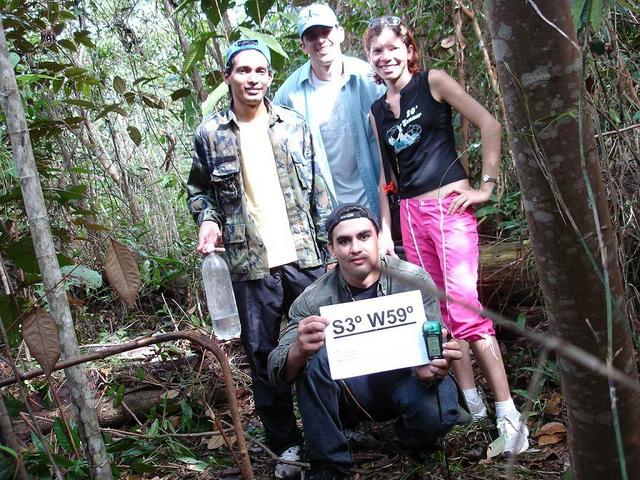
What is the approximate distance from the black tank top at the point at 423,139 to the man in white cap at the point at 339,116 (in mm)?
283

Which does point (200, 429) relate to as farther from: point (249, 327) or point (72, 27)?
point (72, 27)

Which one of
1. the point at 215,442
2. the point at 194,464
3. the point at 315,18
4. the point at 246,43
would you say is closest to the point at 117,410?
the point at 215,442

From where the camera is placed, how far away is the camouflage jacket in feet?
10.0

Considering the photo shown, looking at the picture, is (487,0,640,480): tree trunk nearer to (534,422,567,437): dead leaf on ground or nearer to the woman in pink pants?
the woman in pink pants

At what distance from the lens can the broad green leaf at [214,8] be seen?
9.91 feet

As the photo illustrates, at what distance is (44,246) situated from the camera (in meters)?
1.85

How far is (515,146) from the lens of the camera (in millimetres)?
1432

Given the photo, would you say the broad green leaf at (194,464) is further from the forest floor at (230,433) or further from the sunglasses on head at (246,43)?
the sunglasses on head at (246,43)

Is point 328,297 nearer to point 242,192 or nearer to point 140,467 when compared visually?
point 242,192

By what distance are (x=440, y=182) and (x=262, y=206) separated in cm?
81

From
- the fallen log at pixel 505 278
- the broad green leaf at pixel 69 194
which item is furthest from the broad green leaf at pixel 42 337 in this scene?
the fallen log at pixel 505 278

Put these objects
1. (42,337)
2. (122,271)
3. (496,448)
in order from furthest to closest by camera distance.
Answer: (496,448) → (122,271) → (42,337)

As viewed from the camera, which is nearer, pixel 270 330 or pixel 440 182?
pixel 440 182

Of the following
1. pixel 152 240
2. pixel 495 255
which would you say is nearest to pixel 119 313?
pixel 152 240
